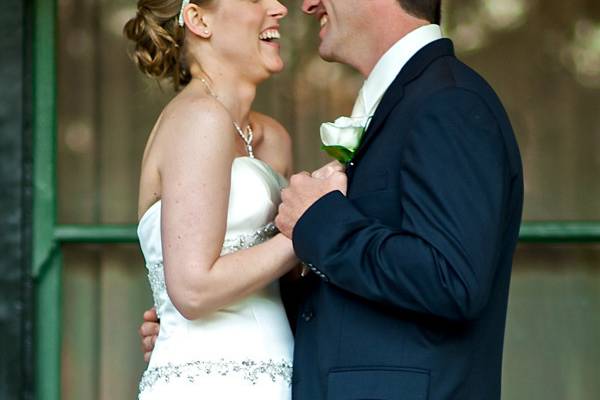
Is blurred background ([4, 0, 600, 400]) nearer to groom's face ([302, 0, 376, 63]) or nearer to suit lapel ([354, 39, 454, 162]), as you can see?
groom's face ([302, 0, 376, 63])

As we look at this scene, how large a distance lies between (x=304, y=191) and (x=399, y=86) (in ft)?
1.04

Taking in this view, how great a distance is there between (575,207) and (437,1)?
2031 millimetres

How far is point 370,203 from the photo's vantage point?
10.9ft

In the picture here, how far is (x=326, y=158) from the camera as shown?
539 cm

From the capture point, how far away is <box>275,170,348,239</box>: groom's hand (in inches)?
132

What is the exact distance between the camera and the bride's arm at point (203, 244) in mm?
3521

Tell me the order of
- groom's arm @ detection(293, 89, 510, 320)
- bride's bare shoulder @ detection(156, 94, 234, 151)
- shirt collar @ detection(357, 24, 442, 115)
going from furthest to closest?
bride's bare shoulder @ detection(156, 94, 234, 151) < shirt collar @ detection(357, 24, 442, 115) < groom's arm @ detection(293, 89, 510, 320)

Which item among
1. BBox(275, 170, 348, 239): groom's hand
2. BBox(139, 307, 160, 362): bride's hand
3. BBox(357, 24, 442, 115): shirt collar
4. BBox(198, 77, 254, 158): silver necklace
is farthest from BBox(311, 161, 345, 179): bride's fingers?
BBox(139, 307, 160, 362): bride's hand

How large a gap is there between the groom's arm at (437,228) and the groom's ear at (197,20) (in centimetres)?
87

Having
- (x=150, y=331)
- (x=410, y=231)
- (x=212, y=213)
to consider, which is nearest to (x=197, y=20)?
(x=212, y=213)

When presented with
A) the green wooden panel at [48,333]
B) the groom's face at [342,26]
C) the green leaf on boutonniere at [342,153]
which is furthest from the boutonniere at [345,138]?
the green wooden panel at [48,333]

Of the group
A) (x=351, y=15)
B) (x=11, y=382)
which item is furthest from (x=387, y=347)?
(x=11, y=382)

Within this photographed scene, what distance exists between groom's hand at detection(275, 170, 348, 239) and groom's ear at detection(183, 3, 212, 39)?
2.22ft

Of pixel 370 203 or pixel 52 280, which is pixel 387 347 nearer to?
pixel 370 203
